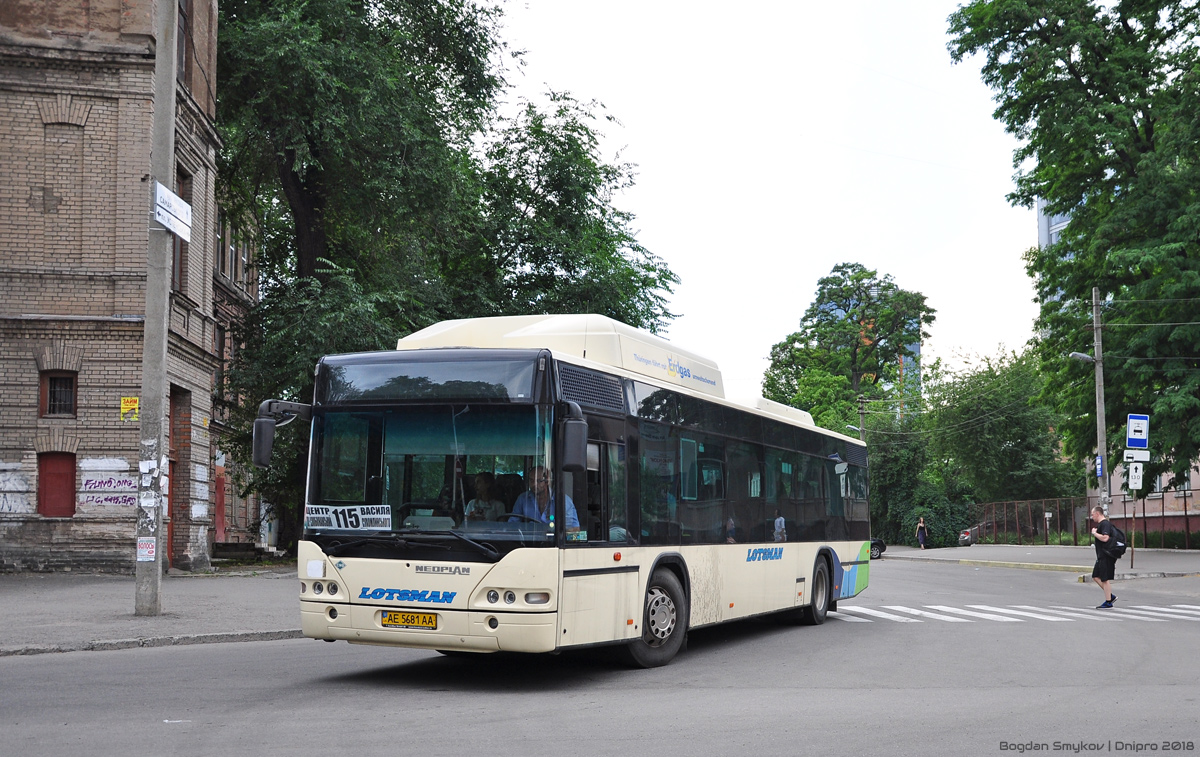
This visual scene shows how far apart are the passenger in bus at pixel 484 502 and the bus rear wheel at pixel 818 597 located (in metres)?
7.61

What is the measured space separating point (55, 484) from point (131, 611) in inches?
356

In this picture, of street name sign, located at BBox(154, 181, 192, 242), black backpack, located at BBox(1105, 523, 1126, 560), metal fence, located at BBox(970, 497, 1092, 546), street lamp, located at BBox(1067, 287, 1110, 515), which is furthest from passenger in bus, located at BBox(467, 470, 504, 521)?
metal fence, located at BBox(970, 497, 1092, 546)

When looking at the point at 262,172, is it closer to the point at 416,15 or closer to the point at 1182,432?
the point at 416,15

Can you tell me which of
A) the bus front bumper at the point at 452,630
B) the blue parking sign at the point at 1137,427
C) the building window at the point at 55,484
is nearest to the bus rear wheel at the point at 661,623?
the bus front bumper at the point at 452,630

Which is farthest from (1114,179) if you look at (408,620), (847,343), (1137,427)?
(847,343)

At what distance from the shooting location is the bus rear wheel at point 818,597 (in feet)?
53.3

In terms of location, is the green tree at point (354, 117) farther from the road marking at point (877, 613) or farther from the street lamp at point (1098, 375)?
the street lamp at point (1098, 375)

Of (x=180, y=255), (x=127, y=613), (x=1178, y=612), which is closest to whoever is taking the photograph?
(x=127, y=613)

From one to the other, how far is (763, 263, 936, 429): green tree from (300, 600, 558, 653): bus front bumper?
2715 inches

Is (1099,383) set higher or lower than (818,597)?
higher

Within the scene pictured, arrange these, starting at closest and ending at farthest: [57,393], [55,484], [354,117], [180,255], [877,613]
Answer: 1. [877,613]
2. [55,484]
3. [57,393]
4. [180,255]
5. [354,117]

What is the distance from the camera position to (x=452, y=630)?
379 inches

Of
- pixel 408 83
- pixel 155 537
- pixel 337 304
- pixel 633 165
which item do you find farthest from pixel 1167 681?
pixel 633 165

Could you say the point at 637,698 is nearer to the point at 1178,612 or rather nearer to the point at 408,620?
the point at 408,620
